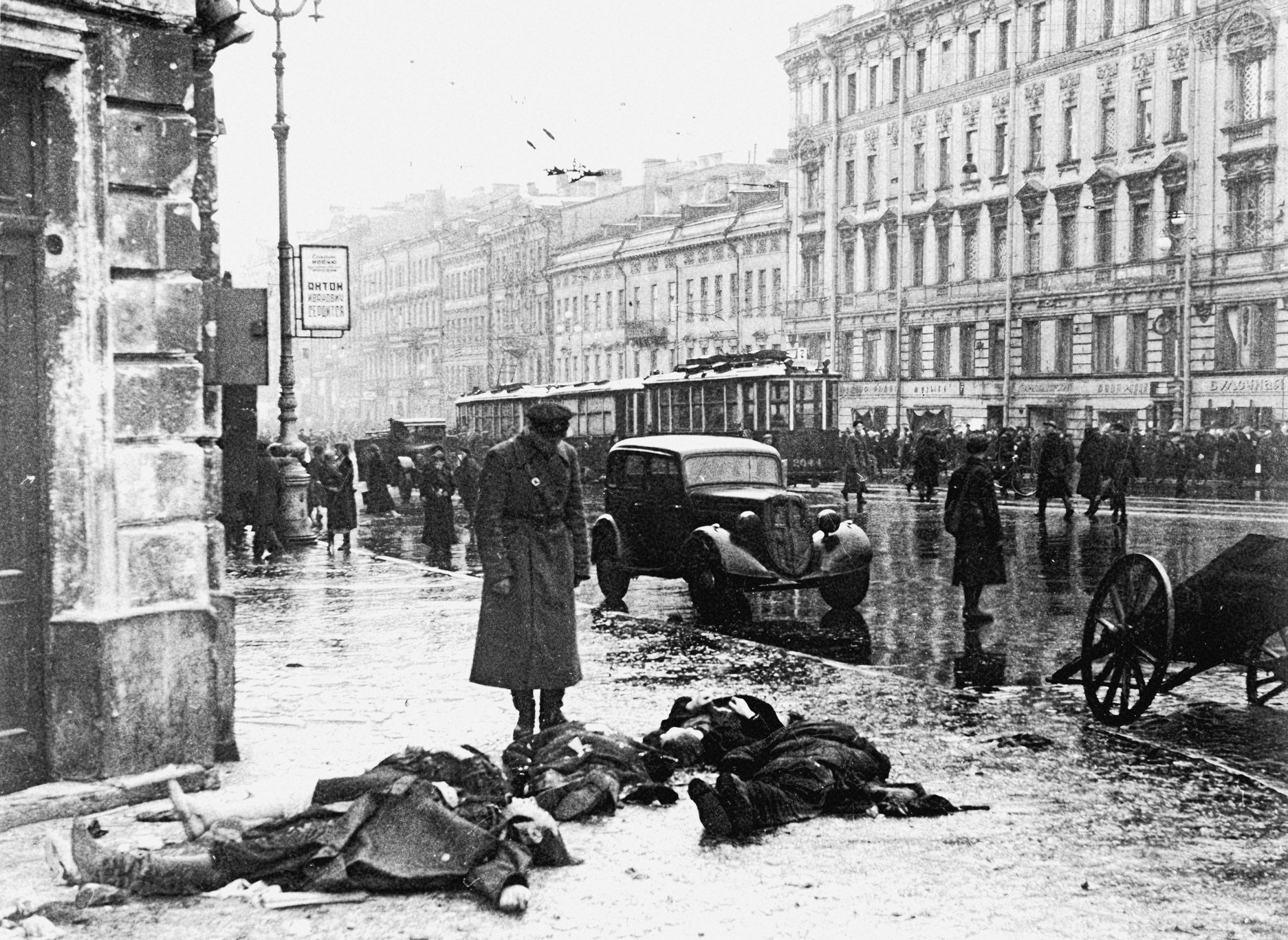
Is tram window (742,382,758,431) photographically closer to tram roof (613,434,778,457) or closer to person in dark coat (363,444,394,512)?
person in dark coat (363,444,394,512)

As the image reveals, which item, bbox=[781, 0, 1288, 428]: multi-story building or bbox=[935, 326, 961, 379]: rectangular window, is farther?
bbox=[935, 326, 961, 379]: rectangular window

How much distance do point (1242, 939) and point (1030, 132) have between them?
5121 cm

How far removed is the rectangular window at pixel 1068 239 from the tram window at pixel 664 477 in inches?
1525

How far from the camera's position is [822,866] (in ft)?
19.7

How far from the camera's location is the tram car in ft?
124

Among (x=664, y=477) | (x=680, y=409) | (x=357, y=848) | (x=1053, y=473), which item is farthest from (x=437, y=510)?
(x=680, y=409)

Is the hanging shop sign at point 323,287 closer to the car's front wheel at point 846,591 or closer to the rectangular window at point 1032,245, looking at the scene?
the car's front wheel at point 846,591

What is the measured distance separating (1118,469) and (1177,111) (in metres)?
25.7

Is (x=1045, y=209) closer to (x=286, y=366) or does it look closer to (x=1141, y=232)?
(x=1141, y=232)

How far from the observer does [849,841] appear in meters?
6.36

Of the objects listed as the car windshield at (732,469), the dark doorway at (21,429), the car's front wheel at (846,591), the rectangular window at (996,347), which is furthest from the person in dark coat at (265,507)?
the rectangular window at (996,347)

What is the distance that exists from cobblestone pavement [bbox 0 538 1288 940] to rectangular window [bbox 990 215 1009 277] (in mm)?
45631

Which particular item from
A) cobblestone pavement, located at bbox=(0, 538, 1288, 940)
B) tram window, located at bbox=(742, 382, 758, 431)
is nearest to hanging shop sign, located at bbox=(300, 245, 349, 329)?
cobblestone pavement, located at bbox=(0, 538, 1288, 940)

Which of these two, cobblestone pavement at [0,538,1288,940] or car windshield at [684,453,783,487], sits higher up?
car windshield at [684,453,783,487]
